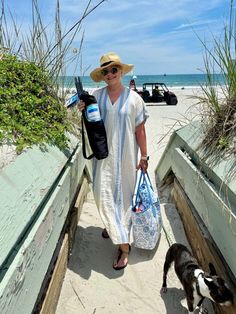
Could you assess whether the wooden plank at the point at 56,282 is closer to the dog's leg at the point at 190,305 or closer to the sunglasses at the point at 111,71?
the dog's leg at the point at 190,305

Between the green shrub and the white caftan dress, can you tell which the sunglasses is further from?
the green shrub

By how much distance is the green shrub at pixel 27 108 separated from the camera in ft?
9.15

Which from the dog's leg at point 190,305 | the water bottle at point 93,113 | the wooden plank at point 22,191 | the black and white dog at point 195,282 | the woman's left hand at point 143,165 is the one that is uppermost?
the water bottle at point 93,113

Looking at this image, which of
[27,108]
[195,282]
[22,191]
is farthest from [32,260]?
[27,108]

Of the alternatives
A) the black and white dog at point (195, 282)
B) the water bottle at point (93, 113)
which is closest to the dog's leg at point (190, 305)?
the black and white dog at point (195, 282)

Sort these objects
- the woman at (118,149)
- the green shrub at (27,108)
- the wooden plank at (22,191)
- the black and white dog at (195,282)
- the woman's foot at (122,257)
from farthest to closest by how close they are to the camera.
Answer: the woman's foot at (122,257) < the woman at (118,149) < the green shrub at (27,108) < the black and white dog at (195,282) < the wooden plank at (22,191)

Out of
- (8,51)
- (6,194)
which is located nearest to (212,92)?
(6,194)

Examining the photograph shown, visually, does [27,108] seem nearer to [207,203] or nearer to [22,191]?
[22,191]

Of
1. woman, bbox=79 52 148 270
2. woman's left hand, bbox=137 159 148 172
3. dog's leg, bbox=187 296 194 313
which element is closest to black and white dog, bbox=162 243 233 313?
dog's leg, bbox=187 296 194 313

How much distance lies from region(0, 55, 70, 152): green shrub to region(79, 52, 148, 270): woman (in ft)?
1.38

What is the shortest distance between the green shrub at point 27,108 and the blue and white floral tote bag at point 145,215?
31.7 inches

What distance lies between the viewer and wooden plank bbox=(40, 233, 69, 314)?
242 cm

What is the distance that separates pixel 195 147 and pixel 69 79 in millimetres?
2383

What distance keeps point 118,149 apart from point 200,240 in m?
1.04
